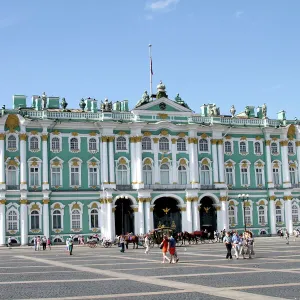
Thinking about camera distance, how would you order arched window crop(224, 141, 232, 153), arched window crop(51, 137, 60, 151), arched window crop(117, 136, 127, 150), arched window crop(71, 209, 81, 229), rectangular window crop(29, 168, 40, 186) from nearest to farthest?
rectangular window crop(29, 168, 40, 186) → arched window crop(71, 209, 81, 229) → arched window crop(51, 137, 60, 151) → arched window crop(117, 136, 127, 150) → arched window crop(224, 141, 232, 153)

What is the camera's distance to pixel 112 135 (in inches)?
2800

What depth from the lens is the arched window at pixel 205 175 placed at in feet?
244

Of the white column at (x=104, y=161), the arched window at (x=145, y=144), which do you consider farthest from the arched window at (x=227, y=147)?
the white column at (x=104, y=161)

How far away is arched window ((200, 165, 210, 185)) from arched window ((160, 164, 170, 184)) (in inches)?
170

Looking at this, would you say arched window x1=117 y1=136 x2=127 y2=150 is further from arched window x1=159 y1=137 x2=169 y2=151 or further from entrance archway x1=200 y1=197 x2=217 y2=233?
entrance archway x1=200 y1=197 x2=217 y2=233

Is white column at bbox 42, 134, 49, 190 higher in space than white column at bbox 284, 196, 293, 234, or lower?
higher

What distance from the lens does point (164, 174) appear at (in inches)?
2867

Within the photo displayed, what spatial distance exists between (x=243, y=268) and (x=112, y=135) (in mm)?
43053

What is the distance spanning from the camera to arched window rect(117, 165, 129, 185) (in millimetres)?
71000

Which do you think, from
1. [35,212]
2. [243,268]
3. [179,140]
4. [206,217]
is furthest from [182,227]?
[243,268]

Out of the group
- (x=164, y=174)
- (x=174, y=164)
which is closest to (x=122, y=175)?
(x=164, y=174)

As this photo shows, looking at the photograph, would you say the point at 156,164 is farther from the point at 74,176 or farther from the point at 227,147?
the point at 227,147

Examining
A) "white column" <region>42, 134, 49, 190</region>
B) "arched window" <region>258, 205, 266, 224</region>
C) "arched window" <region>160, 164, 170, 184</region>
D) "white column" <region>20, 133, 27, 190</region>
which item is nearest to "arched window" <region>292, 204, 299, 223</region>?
"arched window" <region>258, 205, 266, 224</region>

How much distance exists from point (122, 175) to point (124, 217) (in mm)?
4949
